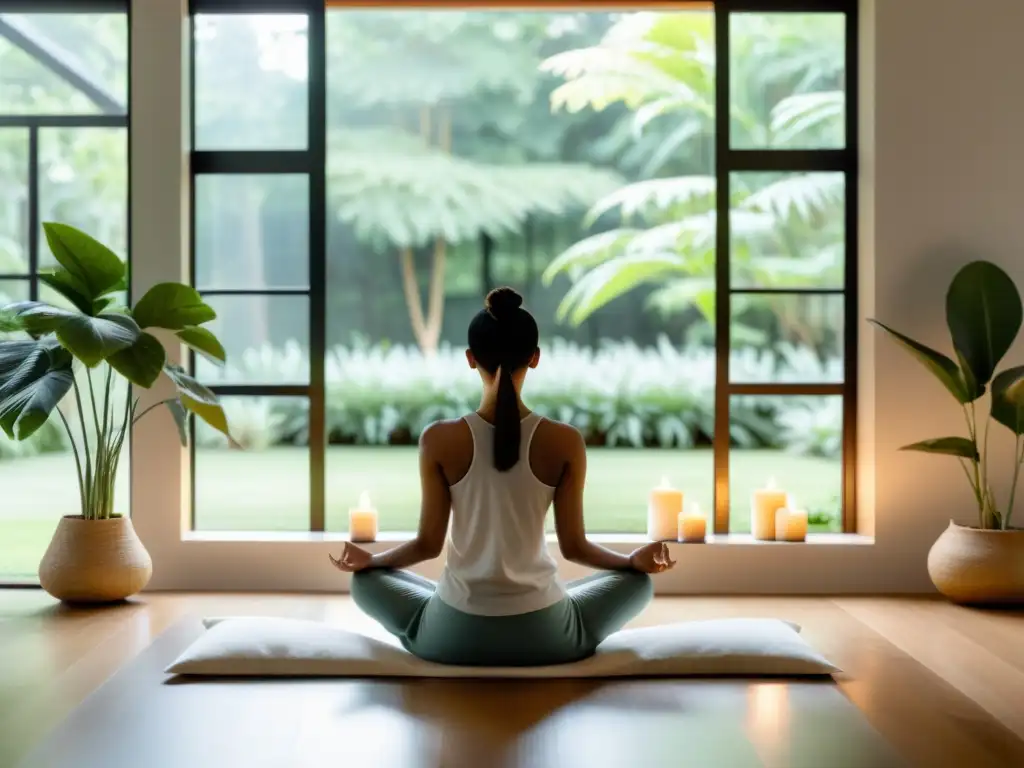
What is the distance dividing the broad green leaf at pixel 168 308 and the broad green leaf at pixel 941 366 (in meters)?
2.18

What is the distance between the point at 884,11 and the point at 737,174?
2.39 ft

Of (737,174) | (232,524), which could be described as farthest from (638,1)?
(232,524)

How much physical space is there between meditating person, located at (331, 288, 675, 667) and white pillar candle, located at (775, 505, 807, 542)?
52.5 inches

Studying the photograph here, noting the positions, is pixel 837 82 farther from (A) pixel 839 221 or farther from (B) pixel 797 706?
(B) pixel 797 706

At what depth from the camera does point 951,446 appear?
3492 mm

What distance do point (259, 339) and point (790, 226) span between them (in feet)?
6.54

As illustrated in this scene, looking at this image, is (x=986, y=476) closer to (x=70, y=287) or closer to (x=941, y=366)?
(x=941, y=366)

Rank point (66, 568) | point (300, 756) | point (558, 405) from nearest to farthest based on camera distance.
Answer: point (300, 756)
point (66, 568)
point (558, 405)

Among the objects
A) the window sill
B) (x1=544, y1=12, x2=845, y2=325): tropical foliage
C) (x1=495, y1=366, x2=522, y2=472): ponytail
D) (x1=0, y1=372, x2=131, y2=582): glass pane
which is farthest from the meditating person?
(x1=0, y1=372, x2=131, y2=582): glass pane

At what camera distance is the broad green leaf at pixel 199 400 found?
340cm

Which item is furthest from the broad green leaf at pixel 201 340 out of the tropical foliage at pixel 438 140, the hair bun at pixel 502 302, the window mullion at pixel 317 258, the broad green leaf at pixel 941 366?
the tropical foliage at pixel 438 140

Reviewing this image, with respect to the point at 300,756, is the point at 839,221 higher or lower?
higher

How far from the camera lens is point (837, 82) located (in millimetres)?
3990

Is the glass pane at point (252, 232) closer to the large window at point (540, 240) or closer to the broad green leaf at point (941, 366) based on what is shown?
the large window at point (540, 240)
